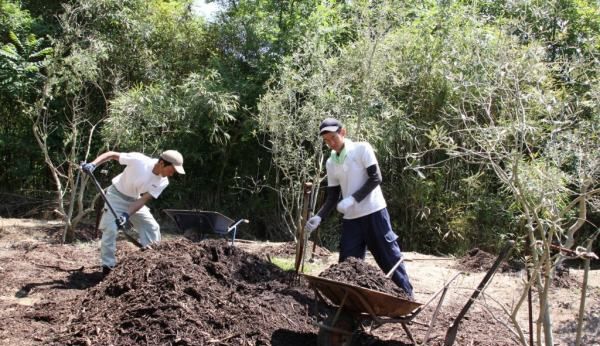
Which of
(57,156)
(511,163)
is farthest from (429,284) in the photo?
(57,156)

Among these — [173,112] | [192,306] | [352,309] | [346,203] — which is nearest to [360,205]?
[346,203]

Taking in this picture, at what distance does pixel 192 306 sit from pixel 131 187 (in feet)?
5.73

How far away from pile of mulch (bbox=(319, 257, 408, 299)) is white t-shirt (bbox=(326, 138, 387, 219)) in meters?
0.66

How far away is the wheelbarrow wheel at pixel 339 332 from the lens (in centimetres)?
339

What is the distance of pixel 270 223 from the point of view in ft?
30.1

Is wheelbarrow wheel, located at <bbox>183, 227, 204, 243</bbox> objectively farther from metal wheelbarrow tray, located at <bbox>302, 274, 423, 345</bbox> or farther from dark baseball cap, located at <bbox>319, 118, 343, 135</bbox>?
metal wheelbarrow tray, located at <bbox>302, 274, 423, 345</bbox>

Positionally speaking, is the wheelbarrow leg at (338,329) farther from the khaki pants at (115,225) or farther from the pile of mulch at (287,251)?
the pile of mulch at (287,251)

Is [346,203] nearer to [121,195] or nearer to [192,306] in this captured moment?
[192,306]

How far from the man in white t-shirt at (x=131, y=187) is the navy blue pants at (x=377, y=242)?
5.03ft

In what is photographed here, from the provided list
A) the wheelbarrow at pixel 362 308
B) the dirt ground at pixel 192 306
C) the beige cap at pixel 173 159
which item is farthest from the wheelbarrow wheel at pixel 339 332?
the beige cap at pixel 173 159

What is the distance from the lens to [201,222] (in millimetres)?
5746

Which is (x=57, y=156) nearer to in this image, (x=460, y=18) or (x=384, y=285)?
(x=460, y=18)

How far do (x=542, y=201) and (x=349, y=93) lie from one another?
14.0 ft

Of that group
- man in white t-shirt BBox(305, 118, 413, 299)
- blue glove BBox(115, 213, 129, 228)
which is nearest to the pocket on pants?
man in white t-shirt BBox(305, 118, 413, 299)
